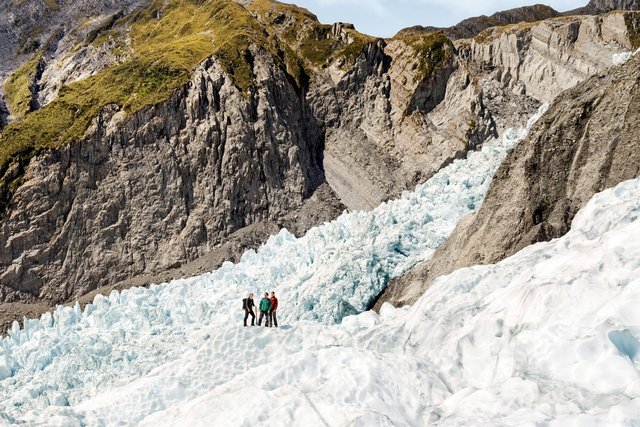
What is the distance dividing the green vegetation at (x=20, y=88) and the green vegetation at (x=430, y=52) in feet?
163

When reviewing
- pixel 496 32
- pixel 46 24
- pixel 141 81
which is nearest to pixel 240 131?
pixel 141 81

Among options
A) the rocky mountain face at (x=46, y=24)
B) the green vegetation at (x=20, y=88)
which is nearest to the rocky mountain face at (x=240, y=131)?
the green vegetation at (x=20, y=88)

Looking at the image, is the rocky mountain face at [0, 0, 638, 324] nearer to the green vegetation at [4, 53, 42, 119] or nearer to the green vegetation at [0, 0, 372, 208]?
the green vegetation at [0, 0, 372, 208]

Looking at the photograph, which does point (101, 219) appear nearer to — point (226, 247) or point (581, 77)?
point (226, 247)

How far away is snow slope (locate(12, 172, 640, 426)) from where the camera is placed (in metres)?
10.4

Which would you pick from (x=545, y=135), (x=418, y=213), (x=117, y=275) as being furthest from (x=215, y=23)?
(x=545, y=135)

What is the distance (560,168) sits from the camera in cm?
2342

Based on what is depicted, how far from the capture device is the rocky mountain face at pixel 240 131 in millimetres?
60188

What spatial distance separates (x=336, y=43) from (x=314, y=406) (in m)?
73.7

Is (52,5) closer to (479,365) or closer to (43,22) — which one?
(43,22)

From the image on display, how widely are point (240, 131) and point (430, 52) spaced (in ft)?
83.5

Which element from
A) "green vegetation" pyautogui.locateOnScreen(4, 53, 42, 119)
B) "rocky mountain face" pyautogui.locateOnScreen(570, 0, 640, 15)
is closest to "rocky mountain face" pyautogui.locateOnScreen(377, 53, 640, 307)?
"green vegetation" pyautogui.locateOnScreen(4, 53, 42, 119)

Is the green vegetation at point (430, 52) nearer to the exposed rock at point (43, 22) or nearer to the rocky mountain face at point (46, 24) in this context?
the rocky mountain face at point (46, 24)

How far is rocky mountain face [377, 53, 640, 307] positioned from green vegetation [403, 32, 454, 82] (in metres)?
50.1
